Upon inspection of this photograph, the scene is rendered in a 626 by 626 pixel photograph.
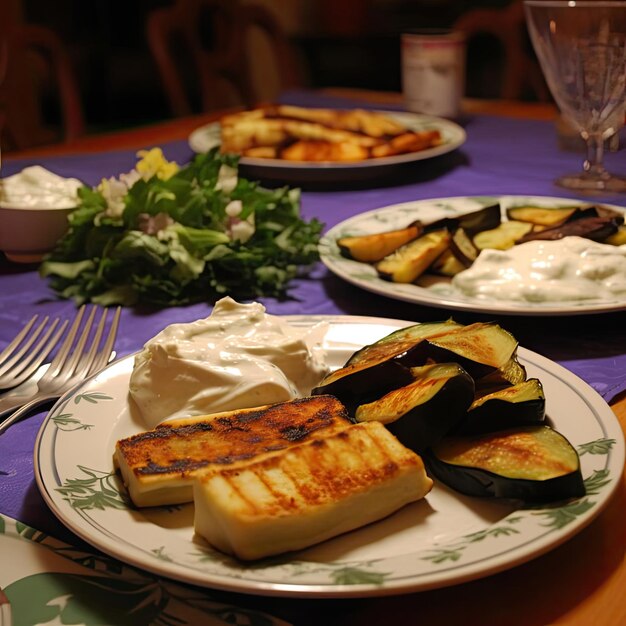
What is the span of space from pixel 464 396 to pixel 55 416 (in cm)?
46

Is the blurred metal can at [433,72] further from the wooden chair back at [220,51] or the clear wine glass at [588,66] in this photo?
the wooden chair back at [220,51]

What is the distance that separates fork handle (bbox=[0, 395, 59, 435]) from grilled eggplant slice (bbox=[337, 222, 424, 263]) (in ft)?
2.16

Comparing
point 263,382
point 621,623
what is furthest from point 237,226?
point 621,623

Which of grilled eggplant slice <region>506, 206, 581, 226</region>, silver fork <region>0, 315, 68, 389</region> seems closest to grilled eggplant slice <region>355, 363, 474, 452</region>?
silver fork <region>0, 315, 68, 389</region>

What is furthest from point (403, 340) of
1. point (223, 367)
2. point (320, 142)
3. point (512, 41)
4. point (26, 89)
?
point (512, 41)

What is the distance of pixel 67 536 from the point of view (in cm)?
87

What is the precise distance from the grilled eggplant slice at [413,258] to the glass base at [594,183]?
0.76 metres

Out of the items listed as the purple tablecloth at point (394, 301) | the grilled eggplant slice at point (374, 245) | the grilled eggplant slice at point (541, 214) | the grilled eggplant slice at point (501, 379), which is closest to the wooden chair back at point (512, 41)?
the purple tablecloth at point (394, 301)

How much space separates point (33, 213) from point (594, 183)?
135cm

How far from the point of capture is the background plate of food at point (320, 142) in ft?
7.39

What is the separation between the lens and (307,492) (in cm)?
77

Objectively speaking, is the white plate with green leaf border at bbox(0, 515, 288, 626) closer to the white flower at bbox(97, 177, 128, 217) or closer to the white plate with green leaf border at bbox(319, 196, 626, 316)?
the white plate with green leaf border at bbox(319, 196, 626, 316)

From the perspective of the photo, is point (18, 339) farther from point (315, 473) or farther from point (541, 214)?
point (541, 214)

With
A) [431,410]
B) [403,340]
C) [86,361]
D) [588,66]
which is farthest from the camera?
[588,66]
